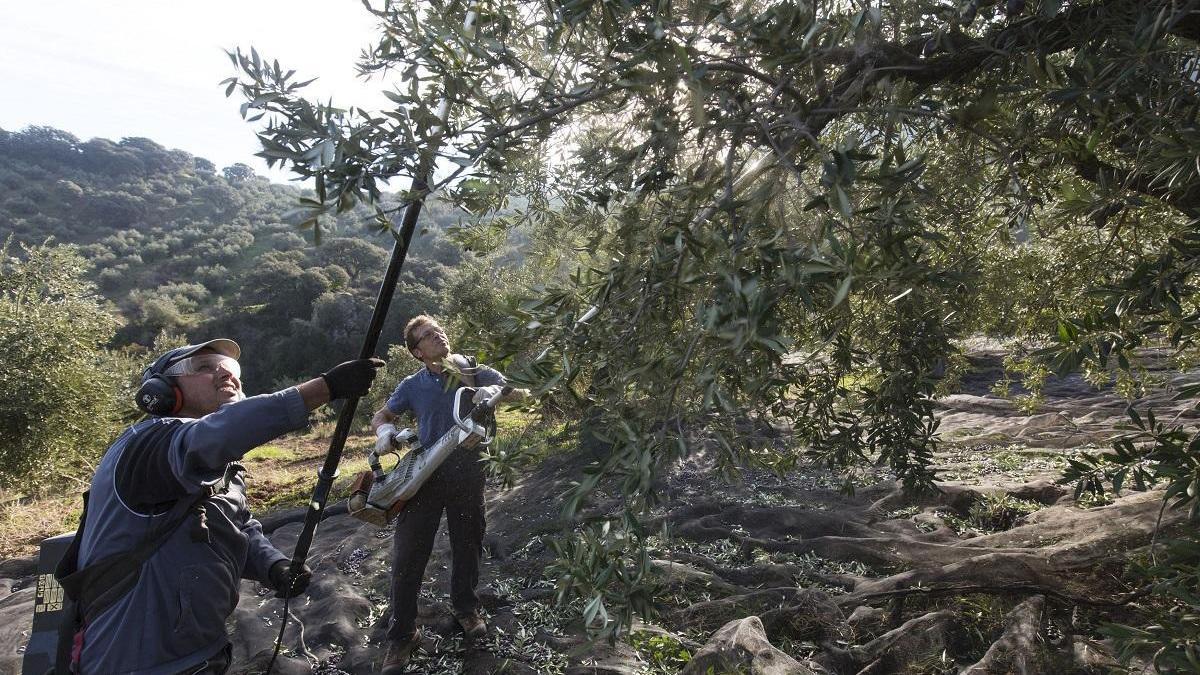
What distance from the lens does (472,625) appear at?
5.16 metres

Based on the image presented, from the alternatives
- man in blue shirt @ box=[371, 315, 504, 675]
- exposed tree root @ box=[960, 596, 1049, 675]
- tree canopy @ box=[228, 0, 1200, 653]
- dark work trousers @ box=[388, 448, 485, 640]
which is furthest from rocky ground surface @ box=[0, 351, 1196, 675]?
tree canopy @ box=[228, 0, 1200, 653]

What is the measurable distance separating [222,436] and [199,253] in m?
87.5

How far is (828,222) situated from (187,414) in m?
3.17

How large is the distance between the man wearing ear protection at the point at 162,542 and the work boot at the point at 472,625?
2241 millimetres

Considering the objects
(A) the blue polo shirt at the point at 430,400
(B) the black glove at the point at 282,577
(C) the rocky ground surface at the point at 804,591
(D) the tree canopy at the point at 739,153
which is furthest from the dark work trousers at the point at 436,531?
(D) the tree canopy at the point at 739,153

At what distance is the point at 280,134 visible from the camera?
7.32 ft

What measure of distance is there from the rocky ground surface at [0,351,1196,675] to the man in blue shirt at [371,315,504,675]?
27 cm

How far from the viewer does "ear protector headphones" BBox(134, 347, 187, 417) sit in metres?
3.07

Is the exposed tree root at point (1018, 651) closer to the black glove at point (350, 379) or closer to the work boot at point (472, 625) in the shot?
the work boot at point (472, 625)

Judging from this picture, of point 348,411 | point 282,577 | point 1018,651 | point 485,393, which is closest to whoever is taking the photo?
point 282,577

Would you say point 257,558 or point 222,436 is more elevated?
point 222,436

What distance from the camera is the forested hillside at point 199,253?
47938 millimetres

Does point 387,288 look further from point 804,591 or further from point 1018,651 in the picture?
point 1018,651

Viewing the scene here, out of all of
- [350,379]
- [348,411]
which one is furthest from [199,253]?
[350,379]
